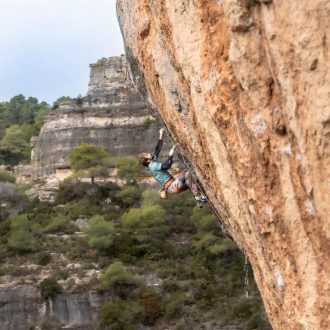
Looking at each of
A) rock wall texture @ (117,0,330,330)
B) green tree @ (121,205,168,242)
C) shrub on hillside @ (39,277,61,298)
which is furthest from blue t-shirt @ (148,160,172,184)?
green tree @ (121,205,168,242)

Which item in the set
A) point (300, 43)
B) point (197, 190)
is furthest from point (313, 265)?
point (197, 190)

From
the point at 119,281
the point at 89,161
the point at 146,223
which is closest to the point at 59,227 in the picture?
the point at 146,223

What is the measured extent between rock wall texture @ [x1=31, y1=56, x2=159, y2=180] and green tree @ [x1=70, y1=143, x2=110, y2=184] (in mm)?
2602

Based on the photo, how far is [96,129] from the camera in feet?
186

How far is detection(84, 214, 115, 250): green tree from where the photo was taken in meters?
40.3

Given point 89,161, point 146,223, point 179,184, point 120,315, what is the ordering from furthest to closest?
point 89,161, point 146,223, point 120,315, point 179,184

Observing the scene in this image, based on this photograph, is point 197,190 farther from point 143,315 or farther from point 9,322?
point 9,322

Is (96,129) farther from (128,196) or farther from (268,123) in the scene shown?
(268,123)

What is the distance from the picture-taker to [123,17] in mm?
9273

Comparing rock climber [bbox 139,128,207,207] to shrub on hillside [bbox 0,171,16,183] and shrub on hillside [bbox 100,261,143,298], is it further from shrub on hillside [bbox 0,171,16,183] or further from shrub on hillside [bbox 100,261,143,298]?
shrub on hillside [bbox 0,171,16,183]

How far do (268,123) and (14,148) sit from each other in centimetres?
7088

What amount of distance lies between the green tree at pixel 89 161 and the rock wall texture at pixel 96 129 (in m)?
2.60

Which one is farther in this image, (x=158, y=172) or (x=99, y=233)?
(x=99, y=233)

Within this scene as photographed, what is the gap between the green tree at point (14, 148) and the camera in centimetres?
7475
